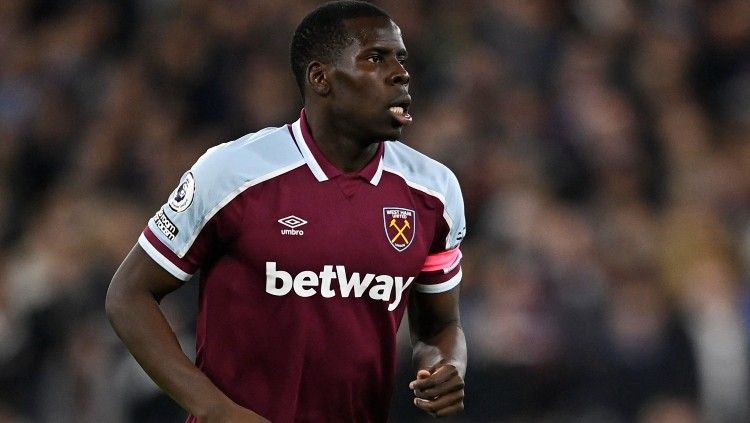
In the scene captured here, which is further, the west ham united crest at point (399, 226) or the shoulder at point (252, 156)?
the west ham united crest at point (399, 226)

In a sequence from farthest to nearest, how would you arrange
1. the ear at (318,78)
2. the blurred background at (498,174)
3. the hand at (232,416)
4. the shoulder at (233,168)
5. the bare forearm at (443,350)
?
1. the blurred background at (498,174)
2. the bare forearm at (443,350)
3. the ear at (318,78)
4. the shoulder at (233,168)
5. the hand at (232,416)

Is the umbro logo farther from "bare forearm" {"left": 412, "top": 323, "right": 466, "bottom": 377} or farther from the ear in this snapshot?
"bare forearm" {"left": 412, "top": 323, "right": 466, "bottom": 377}

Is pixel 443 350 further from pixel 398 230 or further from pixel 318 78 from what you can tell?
pixel 318 78

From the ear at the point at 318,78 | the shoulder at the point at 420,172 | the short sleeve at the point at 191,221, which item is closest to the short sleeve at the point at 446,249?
the shoulder at the point at 420,172

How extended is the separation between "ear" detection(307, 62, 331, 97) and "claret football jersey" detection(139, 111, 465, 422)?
14cm

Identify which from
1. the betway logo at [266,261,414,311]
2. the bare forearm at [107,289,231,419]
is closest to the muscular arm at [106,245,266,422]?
the bare forearm at [107,289,231,419]

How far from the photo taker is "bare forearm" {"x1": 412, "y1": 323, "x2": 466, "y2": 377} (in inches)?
188

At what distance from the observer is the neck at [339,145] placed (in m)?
4.70

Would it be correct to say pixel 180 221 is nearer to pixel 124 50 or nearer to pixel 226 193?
pixel 226 193

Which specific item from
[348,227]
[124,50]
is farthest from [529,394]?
[124,50]

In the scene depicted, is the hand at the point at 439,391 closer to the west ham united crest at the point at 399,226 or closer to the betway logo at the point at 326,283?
the betway logo at the point at 326,283

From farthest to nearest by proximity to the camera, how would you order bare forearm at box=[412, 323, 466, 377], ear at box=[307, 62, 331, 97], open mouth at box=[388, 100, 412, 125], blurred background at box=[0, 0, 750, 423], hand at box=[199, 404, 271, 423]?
blurred background at box=[0, 0, 750, 423] < bare forearm at box=[412, 323, 466, 377] < ear at box=[307, 62, 331, 97] < open mouth at box=[388, 100, 412, 125] < hand at box=[199, 404, 271, 423]

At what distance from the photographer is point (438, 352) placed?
484cm

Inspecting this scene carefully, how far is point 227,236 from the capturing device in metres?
4.51
